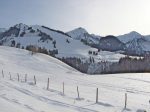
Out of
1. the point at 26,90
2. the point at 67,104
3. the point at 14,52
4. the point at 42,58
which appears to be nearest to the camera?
the point at 67,104

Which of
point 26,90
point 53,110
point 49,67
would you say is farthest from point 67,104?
point 49,67

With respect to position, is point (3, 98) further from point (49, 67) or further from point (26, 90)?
point (49, 67)

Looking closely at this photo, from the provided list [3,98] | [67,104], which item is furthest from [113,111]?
[3,98]

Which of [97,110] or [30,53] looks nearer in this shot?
[97,110]

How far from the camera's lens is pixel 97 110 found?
3591cm

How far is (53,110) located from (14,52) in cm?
12684

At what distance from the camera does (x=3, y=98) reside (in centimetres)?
4094

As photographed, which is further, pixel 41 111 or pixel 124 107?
pixel 124 107

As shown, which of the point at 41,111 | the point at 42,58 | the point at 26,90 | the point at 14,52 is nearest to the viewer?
the point at 41,111

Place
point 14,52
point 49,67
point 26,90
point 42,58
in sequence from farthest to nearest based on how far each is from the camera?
point 14,52
point 42,58
point 49,67
point 26,90

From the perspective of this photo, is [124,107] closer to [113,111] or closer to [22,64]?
[113,111]

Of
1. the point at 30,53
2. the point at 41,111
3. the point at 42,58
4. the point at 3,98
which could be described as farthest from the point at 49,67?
the point at 41,111

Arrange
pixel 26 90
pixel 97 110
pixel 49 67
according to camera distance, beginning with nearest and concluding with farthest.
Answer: pixel 97 110 < pixel 26 90 < pixel 49 67

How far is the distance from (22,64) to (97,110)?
3631 inches
